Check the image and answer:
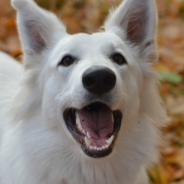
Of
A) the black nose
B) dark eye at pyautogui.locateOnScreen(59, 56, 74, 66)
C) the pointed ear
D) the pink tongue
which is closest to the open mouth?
the pink tongue

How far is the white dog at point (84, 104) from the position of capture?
2.66 m

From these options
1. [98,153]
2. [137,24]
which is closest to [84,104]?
[98,153]

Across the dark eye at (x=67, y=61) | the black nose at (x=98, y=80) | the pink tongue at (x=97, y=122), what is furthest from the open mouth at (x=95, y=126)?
the dark eye at (x=67, y=61)

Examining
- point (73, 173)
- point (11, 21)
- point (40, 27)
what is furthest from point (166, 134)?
point (11, 21)

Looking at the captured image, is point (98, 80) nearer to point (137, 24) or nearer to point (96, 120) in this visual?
point (96, 120)

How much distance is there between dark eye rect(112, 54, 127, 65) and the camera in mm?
2959

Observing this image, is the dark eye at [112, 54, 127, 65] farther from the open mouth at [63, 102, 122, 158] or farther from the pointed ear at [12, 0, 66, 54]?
the pointed ear at [12, 0, 66, 54]

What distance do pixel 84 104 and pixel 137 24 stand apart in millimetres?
1273

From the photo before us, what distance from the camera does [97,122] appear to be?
2.75m

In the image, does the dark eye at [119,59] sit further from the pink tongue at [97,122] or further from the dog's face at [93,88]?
the pink tongue at [97,122]

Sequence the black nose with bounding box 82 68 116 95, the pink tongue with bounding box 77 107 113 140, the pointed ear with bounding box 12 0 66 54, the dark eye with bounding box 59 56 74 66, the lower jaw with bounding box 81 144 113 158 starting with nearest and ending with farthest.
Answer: the black nose with bounding box 82 68 116 95, the lower jaw with bounding box 81 144 113 158, the pink tongue with bounding box 77 107 113 140, the dark eye with bounding box 59 56 74 66, the pointed ear with bounding box 12 0 66 54

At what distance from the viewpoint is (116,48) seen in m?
2.97

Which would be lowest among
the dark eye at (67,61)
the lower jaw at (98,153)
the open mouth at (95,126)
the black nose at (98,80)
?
the lower jaw at (98,153)

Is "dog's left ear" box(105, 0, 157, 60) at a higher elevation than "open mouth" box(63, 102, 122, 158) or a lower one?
higher
